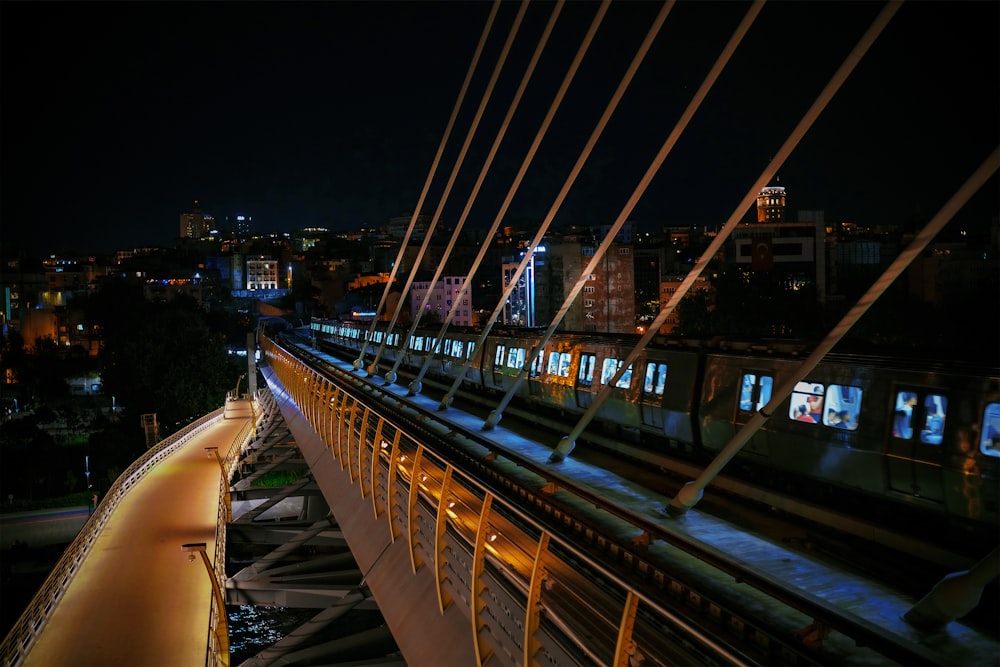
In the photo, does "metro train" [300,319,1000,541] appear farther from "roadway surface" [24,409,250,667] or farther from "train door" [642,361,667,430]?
"roadway surface" [24,409,250,667]

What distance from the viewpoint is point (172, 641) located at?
13.4m

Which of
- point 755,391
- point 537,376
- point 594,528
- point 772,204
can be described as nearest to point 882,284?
point 594,528

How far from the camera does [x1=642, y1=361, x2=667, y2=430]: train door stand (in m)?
13.7

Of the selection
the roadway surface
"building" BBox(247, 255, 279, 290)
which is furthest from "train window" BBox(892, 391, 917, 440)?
"building" BBox(247, 255, 279, 290)

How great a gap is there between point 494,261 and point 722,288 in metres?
93.9

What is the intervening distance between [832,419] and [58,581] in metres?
14.4

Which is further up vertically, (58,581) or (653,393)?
(653,393)

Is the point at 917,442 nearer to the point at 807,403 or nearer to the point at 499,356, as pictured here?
the point at 807,403

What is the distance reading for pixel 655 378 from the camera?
13.9 m


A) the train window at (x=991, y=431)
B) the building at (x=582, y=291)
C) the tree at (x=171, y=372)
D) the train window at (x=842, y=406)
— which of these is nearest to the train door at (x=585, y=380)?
the train window at (x=842, y=406)

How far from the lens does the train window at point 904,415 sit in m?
8.79

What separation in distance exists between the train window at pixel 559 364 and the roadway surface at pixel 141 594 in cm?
854

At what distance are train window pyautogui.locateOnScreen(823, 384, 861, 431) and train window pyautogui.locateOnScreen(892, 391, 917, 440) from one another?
541 mm

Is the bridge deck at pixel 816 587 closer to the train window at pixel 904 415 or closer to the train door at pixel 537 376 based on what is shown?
the train window at pixel 904 415
